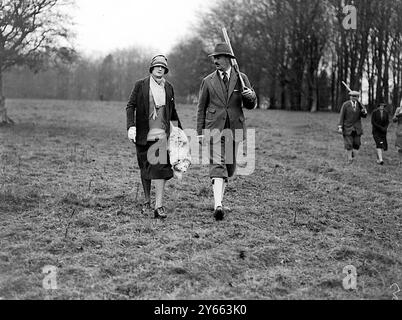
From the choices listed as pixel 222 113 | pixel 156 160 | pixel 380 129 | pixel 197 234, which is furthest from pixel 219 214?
pixel 380 129

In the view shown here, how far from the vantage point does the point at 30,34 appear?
22.0 meters

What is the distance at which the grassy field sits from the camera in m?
4.69

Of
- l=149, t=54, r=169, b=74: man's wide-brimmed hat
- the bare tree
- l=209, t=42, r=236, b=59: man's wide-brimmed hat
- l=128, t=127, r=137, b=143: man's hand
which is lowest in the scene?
l=128, t=127, r=137, b=143: man's hand

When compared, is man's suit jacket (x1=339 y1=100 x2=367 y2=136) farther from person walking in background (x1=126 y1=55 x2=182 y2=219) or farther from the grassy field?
person walking in background (x1=126 y1=55 x2=182 y2=219)

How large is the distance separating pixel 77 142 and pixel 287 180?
8.48 meters

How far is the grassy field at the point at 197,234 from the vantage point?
15.4ft

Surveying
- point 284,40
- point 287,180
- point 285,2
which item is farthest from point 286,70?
point 287,180

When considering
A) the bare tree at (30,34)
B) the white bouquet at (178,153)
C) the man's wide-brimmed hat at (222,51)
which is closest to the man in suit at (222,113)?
the man's wide-brimmed hat at (222,51)

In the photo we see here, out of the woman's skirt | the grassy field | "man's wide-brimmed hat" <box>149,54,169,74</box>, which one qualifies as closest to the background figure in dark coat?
the grassy field

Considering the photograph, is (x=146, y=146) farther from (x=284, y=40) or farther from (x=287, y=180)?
(x=284, y=40)

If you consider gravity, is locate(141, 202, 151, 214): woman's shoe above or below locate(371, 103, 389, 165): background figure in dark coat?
below

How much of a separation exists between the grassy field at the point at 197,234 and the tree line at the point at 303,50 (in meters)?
23.2

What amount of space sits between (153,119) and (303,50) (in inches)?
1528

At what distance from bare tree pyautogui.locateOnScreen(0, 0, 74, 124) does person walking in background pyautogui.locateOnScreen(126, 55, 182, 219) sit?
51.8 feet
